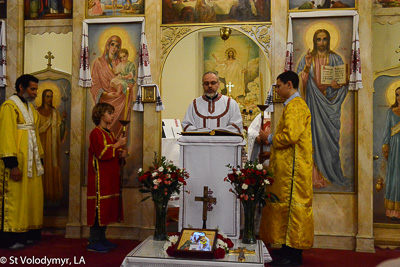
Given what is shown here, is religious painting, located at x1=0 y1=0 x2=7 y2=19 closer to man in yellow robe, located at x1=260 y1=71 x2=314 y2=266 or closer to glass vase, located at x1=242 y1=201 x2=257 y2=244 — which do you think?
man in yellow robe, located at x1=260 y1=71 x2=314 y2=266

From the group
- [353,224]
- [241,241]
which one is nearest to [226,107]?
[241,241]

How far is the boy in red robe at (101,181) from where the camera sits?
224 inches

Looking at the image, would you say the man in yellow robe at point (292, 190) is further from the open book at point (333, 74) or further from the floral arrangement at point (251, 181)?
the open book at point (333, 74)

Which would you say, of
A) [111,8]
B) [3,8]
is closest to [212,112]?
[111,8]

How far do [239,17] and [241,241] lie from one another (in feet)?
11.8

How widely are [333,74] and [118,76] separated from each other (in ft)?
11.1

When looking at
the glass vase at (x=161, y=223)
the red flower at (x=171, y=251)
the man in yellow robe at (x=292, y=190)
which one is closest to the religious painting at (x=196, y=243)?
the red flower at (x=171, y=251)

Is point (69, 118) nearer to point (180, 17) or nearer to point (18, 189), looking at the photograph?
point (18, 189)

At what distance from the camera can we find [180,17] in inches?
273

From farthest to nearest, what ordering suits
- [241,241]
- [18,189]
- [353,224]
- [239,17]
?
1. [239,17]
2. [353,224]
3. [18,189]
4. [241,241]

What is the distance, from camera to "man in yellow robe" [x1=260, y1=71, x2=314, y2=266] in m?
5.12

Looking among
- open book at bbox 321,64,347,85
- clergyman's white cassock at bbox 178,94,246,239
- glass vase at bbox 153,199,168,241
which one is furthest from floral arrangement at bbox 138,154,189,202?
open book at bbox 321,64,347,85

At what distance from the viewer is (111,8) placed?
278 inches

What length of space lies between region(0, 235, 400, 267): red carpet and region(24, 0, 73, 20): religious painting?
3714 millimetres
